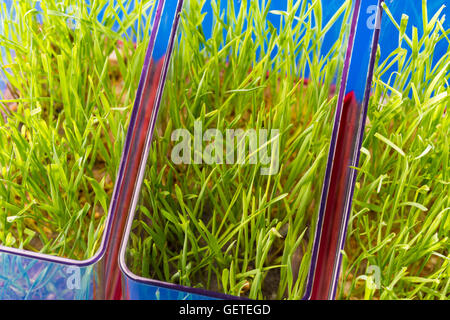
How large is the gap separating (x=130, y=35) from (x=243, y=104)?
242 millimetres

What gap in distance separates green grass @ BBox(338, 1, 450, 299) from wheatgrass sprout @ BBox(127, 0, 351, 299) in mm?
70

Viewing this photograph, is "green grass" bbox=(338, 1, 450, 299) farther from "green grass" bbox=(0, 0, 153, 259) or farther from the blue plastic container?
"green grass" bbox=(0, 0, 153, 259)

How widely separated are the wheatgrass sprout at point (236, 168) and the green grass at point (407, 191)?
0.07 metres

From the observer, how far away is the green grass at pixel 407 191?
1.71 ft

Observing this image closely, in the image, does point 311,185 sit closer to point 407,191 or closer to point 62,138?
point 407,191

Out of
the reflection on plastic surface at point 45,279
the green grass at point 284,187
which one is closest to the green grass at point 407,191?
the green grass at point 284,187

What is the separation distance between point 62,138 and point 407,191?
1.51ft

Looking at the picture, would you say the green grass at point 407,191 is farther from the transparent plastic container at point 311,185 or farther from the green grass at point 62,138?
the green grass at point 62,138

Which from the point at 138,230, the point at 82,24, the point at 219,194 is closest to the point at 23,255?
the point at 138,230

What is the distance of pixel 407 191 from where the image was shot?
556mm

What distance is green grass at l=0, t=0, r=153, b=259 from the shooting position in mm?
549

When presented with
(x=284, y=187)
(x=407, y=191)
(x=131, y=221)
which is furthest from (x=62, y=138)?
(x=407, y=191)

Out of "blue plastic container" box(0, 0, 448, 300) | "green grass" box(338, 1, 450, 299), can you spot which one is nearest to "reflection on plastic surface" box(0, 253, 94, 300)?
"blue plastic container" box(0, 0, 448, 300)
